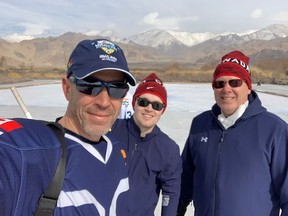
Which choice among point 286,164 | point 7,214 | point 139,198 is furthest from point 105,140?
point 286,164

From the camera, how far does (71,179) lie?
1110 millimetres

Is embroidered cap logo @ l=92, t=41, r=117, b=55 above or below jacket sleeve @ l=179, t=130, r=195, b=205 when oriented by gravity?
above

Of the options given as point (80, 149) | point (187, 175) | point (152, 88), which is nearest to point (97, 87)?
point (80, 149)

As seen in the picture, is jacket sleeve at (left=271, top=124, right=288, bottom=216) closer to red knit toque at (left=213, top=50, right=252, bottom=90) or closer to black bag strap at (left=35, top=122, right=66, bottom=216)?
red knit toque at (left=213, top=50, right=252, bottom=90)

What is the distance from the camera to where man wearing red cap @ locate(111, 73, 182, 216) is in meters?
2.18

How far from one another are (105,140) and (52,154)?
344mm

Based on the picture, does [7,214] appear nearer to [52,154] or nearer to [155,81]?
[52,154]

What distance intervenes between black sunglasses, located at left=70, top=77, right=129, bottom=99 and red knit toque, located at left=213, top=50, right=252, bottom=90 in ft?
3.41

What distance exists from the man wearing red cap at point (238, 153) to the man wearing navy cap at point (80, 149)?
851 mm

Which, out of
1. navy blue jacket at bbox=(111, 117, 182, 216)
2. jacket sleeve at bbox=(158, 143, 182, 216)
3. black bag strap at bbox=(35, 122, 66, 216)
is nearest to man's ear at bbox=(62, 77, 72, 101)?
black bag strap at bbox=(35, 122, 66, 216)

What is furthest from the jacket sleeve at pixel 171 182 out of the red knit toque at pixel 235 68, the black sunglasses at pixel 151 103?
the red knit toque at pixel 235 68

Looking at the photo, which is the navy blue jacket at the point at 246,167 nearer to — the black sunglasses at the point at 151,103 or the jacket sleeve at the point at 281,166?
the jacket sleeve at the point at 281,166

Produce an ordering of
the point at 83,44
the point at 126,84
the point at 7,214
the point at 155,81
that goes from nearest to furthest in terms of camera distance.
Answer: the point at 7,214 → the point at 83,44 → the point at 126,84 → the point at 155,81

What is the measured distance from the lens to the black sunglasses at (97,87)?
128 centimetres
